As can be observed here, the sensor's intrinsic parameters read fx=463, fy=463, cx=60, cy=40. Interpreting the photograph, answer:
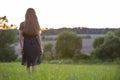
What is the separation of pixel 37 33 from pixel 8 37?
71.0 metres

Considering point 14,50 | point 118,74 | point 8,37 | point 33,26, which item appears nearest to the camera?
point 118,74

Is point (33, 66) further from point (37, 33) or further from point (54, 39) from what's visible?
point (54, 39)

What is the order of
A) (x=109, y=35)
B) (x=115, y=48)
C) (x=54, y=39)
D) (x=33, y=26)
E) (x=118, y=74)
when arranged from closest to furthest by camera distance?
(x=118, y=74)
(x=33, y=26)
(x=115, y=48)
(x=109, y=35)
(x=54, y=39)

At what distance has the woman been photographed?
1067 centimetres

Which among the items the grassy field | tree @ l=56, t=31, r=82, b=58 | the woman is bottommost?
tree @ l=56, t=31, r=82, b=58

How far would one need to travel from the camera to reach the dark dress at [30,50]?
10820mm

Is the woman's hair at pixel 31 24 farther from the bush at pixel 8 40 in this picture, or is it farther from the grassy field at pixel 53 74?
the bush at pixel 8 40

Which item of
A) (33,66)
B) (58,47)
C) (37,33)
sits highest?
(37,33)

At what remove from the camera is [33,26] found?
35.0 ft

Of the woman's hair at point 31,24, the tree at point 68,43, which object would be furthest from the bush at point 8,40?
the woman's hair at point 31,24

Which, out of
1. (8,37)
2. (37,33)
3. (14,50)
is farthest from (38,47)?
(8,37)

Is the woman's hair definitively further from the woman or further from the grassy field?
the grassy field

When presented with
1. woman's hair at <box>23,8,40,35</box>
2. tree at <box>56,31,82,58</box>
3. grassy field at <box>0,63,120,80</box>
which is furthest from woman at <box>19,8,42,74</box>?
tree at <box>56,31,82,58</box>

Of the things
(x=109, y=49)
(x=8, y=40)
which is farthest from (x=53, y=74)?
(x=8, y=40)
